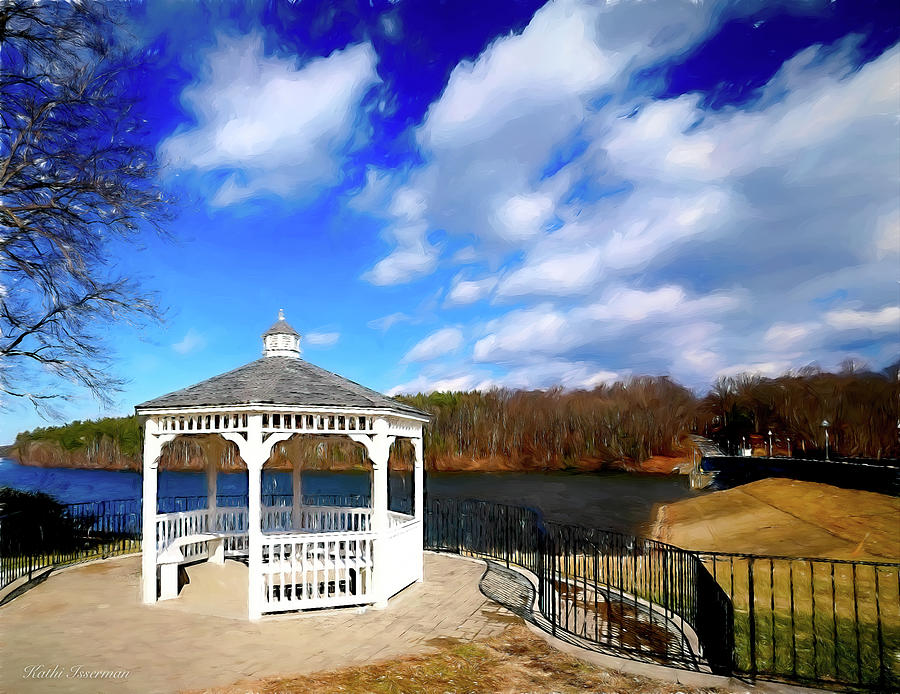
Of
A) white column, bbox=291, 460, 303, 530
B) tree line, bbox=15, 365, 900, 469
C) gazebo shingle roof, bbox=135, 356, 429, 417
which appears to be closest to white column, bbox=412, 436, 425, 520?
gazebo shingle roof, bbox=135, 356, 429, 417

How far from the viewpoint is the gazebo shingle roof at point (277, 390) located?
8.55 metres

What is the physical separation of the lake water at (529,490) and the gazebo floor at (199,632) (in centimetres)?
1727

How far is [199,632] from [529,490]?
39756mm

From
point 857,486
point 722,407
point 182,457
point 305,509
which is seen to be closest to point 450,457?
point 182,457

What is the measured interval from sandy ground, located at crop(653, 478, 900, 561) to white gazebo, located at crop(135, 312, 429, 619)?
1128 cm

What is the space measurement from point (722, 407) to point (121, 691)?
79.7 metres

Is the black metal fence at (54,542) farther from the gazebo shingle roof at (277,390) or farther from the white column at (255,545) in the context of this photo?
the white column at (255,545)

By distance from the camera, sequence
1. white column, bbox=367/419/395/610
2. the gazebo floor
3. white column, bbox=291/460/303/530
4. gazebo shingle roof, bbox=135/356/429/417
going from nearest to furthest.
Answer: the gazebo floor < gazebo shingle roof, bbox=135/356/429/417 < white column, bbox=367/419/395/610 < white column, bbox=291/460/303/530

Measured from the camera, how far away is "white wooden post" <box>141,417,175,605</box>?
29.2 feet

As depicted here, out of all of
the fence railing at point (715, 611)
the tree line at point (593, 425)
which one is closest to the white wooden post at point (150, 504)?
the fence railing at point (715, 611)

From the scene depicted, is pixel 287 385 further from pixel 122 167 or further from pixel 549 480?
pixel 549 480

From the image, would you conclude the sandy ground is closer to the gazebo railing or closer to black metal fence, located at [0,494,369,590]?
black metal fence, located at [0,494,369,590]

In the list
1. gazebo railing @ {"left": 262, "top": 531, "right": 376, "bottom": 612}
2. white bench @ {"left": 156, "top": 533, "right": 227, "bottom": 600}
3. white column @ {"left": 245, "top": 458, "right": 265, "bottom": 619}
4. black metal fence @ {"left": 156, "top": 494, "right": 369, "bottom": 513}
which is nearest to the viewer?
white column @ {"left": 245, "top": 458, "right": 265, "bottom": 619}

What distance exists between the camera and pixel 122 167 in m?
12.8
